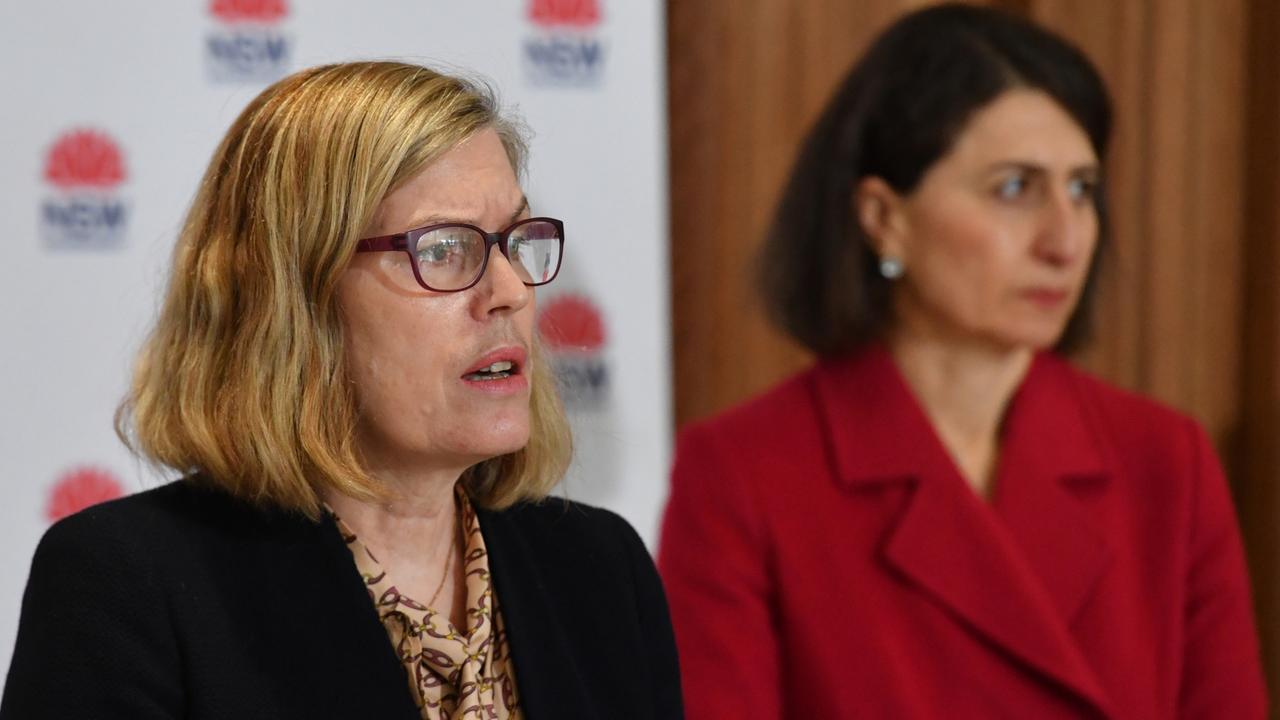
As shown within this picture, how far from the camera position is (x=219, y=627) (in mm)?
1316

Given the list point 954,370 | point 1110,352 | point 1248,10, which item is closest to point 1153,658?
point 954,370

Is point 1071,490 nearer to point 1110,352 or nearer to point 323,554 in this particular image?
point 1110,352

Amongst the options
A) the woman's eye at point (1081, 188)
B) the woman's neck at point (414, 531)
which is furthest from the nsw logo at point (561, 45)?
the woman's neck at point (414, 531)

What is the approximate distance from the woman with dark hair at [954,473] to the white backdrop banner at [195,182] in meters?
0.46

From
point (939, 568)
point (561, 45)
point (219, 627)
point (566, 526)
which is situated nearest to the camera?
point (219, 627)

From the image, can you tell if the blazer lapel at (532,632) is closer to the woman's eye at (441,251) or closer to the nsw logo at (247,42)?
the woman's eye at (441,251)

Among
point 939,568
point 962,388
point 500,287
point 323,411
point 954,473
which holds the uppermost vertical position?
point 500,287

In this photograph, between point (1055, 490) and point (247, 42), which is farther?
point (247, 42)

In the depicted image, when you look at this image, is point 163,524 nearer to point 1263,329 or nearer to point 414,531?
point 414,531

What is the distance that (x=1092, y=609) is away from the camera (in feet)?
6.76

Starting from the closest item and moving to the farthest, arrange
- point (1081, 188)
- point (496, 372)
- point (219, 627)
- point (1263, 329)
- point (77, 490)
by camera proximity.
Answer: point (219, 627), point (496, 372), point (1081, 188), point (77, 490), point (1263, 329)

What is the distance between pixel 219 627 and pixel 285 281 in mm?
314

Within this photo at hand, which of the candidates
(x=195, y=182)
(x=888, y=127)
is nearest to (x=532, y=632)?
(x=888, y=127)

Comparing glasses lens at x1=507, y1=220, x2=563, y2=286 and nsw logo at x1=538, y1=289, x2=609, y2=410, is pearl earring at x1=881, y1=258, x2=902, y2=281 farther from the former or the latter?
glasses lens at x1=507, y1=220, x2=563, y2=286
